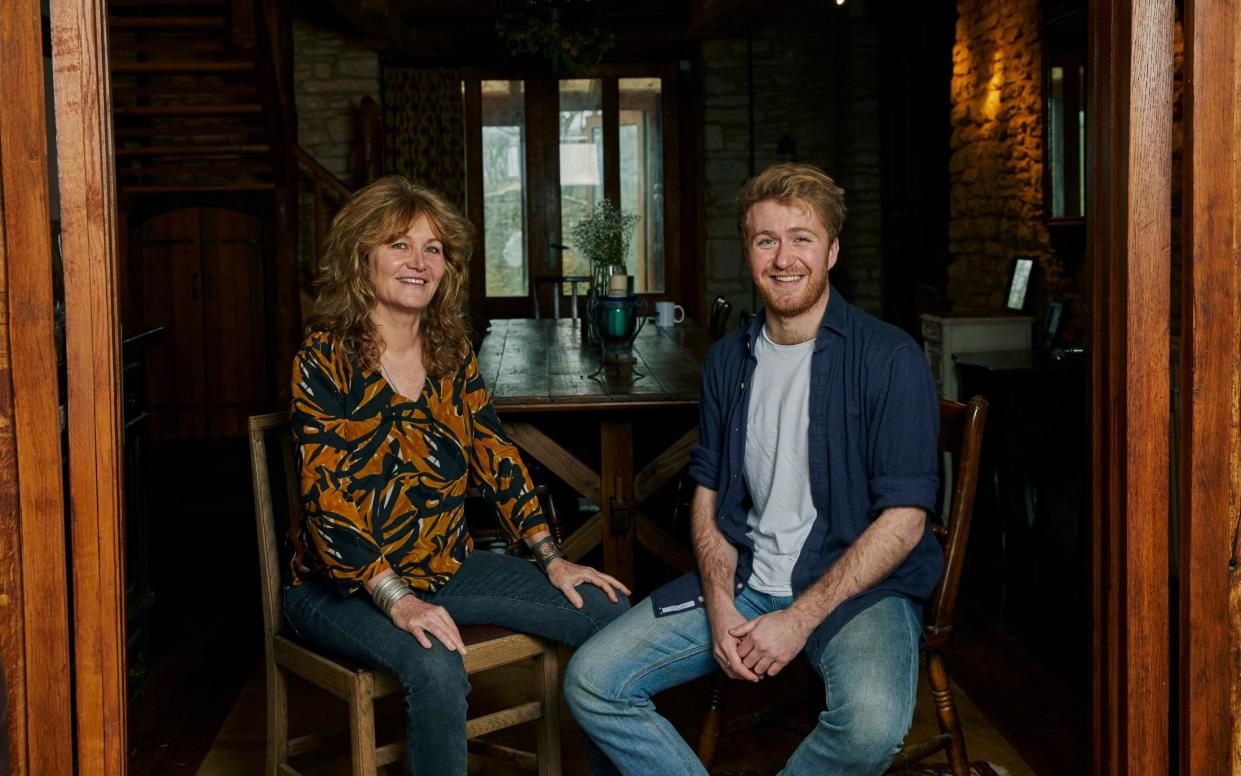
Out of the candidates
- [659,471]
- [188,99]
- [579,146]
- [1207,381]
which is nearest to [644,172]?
[579,146]

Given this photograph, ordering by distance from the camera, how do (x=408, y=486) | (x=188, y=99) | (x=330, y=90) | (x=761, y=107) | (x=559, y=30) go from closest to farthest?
(x=408, y=486) → (x=559, y=30) → (x=188, y=99) → (x=330, y=90) → (x=761, y=107)

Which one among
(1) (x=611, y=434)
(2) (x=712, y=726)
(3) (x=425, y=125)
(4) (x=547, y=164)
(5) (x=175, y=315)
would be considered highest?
(3) (x=425, y=125)

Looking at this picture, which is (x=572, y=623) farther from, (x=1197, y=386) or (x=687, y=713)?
(x=1197, y=386)

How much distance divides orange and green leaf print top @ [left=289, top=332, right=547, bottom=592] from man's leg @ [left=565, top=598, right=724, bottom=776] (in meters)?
0.39

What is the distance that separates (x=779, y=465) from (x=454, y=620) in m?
0.71

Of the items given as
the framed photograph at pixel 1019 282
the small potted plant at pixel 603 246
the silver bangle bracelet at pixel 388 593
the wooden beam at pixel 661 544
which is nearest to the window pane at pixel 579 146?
the framed photograph at pixel 1019 282

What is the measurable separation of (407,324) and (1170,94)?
4.84 ft

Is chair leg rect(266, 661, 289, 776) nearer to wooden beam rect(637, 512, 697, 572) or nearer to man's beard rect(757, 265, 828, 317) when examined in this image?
man's beard rect(757, 265, 828, 317)

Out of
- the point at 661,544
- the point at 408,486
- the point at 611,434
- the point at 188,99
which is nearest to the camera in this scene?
the point at 408,486

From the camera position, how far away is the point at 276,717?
260 centimetres

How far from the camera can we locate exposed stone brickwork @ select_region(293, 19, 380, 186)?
9461 millimetres

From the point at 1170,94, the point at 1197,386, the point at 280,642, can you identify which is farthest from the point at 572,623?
the point at 1170,94

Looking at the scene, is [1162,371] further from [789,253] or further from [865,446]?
[789,253]

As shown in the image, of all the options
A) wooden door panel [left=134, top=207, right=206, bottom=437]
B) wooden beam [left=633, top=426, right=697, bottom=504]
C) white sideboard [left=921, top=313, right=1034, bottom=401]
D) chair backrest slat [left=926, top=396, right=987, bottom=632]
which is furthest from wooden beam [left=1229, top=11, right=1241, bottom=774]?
wooden door panel [left=134, top=207, right=206, bottom=437]
